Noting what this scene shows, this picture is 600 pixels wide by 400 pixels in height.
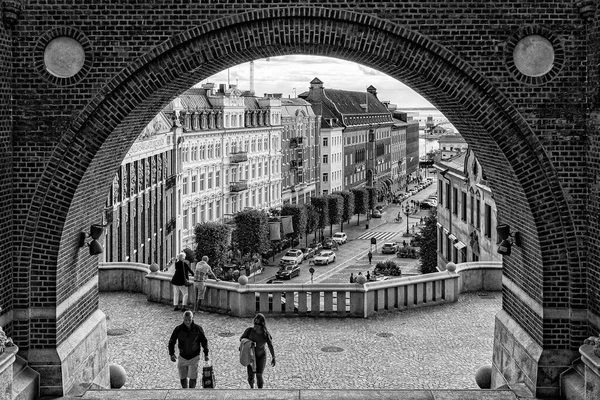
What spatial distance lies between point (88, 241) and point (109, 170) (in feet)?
3.78

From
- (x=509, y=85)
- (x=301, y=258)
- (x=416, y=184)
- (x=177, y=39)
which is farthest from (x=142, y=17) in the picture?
(x=416, y=184)

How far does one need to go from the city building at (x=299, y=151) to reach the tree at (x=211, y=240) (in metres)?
24.6

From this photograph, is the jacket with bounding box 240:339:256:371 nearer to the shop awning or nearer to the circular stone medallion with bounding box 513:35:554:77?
the circular stone medallion with bounding box 513:35:554:77

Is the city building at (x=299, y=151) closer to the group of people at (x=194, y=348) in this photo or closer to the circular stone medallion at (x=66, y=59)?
the group of people at (x=194, y=348)

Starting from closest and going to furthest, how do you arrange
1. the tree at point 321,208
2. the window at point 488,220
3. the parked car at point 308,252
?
the window at point 488,220 < the parked car at point 308,252 < the tree at point 321,208

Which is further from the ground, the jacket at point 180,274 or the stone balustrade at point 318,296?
the jacket at point 180,274

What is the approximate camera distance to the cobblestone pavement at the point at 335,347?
44.3 feet

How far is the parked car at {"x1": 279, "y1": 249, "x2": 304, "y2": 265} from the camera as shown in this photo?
2862 inches

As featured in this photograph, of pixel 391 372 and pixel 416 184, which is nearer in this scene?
pixel 391 372

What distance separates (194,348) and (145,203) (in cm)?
4207

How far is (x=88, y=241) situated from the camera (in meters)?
12.2

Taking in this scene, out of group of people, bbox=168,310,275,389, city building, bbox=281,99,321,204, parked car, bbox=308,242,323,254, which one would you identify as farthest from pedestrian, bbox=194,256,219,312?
city building, bbox=281,99,321,204

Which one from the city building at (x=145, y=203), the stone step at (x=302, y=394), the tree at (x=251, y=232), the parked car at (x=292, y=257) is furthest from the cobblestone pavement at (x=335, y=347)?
the parked car at (x=292, y=257)

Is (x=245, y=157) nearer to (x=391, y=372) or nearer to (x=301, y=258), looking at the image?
(x=301, y=258)
